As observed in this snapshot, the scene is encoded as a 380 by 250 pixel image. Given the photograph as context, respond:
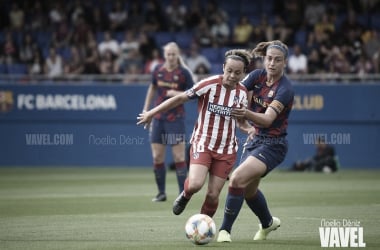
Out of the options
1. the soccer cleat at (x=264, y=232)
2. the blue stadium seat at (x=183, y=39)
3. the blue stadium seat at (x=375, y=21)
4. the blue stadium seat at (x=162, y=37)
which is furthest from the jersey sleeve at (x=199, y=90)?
the blue stadium seat at (x=375, y=21)

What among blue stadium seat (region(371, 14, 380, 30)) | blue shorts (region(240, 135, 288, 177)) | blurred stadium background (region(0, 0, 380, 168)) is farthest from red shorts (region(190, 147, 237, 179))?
blue stadium seat (region(371, 14, 380, 30))

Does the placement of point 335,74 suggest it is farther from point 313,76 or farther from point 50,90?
point 50,90

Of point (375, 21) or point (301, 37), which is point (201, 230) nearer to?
point (301, 37)

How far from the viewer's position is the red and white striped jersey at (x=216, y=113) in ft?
32.9

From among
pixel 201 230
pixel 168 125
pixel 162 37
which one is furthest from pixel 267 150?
pixel 162 37

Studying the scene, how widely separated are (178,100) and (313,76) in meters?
13.9

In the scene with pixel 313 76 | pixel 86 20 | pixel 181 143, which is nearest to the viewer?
pixel 181 143

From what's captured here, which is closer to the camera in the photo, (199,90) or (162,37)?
(199,90)

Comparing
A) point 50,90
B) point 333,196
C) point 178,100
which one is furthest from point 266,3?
point 178,100

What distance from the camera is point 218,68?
80.2 ft

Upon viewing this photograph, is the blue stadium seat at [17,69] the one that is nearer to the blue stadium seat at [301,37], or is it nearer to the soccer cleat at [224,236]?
the blue stadium seat at [301,37]

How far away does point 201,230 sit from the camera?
9391 millimetres

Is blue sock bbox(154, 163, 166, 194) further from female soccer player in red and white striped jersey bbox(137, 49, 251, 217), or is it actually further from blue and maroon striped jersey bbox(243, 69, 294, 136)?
blue and maroon striped jersey bbox(243, 69, 294, 136)

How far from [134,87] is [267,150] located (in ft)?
46.4
